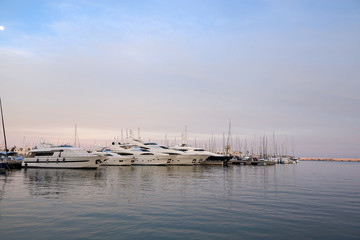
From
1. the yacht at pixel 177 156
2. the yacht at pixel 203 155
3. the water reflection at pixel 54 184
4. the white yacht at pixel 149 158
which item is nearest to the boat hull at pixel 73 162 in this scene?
the water reflection at pixel 54 184

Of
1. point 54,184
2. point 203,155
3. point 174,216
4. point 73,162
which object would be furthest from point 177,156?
point 174,216

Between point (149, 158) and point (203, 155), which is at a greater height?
point (149, 158)

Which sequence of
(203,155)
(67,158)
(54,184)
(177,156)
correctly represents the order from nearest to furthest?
(54,184)
(67,158)
(177,156)
(203,155)

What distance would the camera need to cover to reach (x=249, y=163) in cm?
10444

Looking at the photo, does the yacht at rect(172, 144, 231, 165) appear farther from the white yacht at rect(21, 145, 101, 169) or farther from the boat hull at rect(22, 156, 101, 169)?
the white yacht at rect(21, 145, 101, 169)

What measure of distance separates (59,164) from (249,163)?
7386 cm

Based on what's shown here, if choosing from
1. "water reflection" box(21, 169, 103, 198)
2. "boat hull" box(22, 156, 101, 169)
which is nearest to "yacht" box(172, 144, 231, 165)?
"boat hull" box(22, 156, 101, 169)

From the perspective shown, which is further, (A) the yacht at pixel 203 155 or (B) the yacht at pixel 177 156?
(A) the yacht at pixel 203 155

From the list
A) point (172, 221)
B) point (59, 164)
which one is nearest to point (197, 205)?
point (172, 221)

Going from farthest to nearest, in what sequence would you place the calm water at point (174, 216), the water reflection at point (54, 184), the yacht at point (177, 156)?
the yacht at point (177, 156), the water reflection at point (54, 184), the calm water at point (174, 216)

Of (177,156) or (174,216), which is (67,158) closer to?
(177,156)

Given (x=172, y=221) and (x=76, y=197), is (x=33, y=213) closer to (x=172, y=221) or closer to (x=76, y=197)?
(x=76, y=197)

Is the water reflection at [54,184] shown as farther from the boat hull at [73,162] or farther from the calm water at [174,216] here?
the boat hull at [73,162]

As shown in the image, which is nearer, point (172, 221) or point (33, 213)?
point (172, 221)
